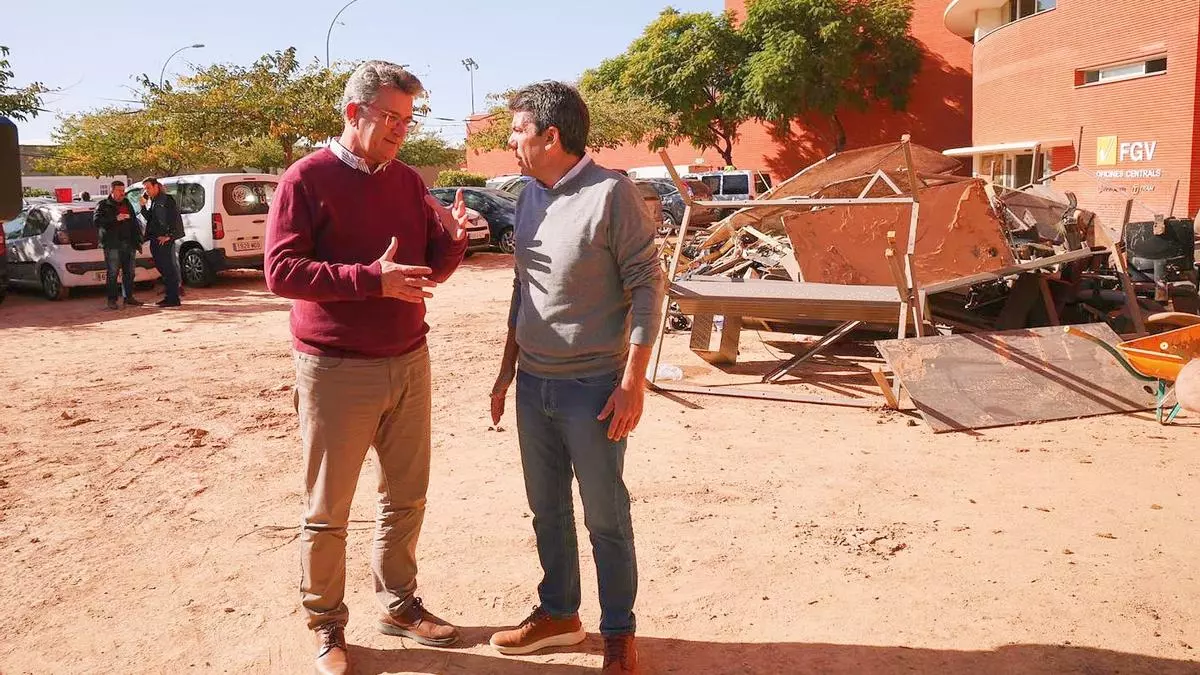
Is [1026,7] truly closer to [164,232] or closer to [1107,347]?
[1107,347]

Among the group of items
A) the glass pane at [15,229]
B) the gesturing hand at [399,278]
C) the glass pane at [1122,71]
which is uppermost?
the glass pane at [1122,71]

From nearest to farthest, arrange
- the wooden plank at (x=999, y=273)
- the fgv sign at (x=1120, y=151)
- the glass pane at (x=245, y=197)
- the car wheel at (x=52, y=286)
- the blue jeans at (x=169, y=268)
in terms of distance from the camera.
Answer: the wooden plank at (x=999, y=273)
the blue jeans at (x=169, y=268)
the car wheel at (x=52, y=286)
the glass pane at (x=245, y=197)
the fgv sign at (x=1120, y=151)

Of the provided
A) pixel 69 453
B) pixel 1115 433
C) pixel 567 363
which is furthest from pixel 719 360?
pixel 567 363

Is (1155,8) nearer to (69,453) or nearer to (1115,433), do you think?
(1115,433)

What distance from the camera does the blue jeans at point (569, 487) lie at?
2.88 metres

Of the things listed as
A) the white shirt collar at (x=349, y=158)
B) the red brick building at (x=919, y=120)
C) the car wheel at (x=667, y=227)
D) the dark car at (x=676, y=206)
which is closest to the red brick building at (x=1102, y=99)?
the dark car at (x=676, y=206)

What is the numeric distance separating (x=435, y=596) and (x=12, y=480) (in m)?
3.10

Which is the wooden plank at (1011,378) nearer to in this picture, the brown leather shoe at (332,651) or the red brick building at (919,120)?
the brown leather shoe at (332,651)

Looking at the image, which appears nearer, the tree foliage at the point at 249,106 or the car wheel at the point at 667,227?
the car wheel at the point at 667,227

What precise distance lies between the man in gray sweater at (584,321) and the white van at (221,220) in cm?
1214

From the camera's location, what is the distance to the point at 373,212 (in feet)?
9.76

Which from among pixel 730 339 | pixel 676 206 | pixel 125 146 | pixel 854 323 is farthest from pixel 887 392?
pixel 125 146

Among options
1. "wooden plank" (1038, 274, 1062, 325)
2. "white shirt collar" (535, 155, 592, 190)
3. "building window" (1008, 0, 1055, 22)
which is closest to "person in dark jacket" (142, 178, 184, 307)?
"wooden plank" (1038, 274, 1062, 325)

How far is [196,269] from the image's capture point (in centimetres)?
1454
